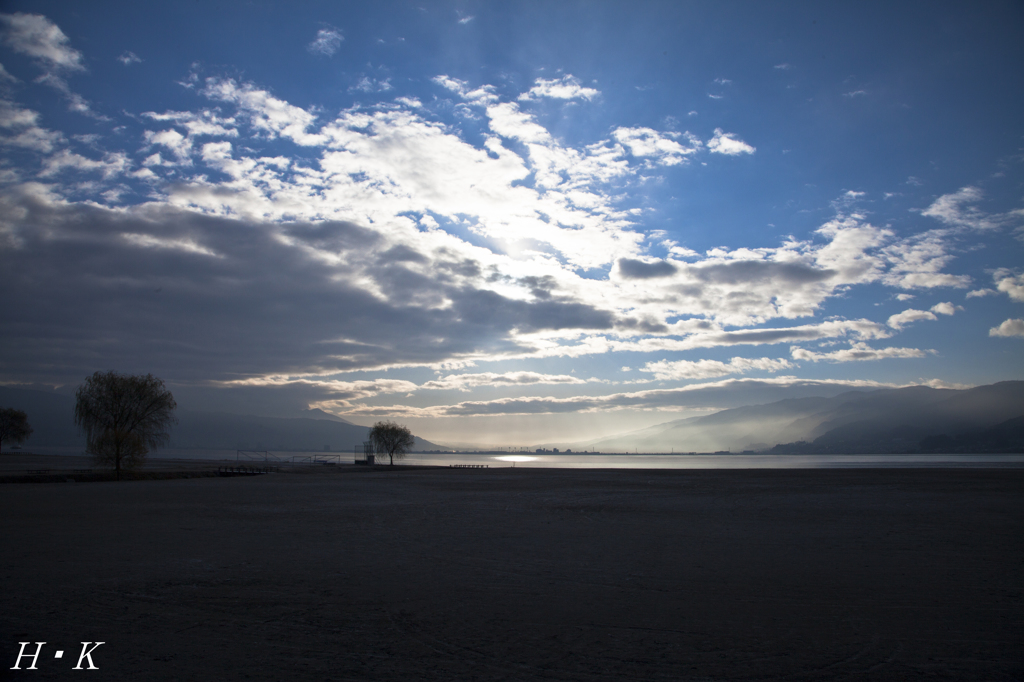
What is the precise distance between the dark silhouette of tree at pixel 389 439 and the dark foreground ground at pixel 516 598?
81.9 meters

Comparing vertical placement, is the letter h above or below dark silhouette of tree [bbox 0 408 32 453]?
below

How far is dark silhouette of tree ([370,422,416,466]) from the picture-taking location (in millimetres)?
98188

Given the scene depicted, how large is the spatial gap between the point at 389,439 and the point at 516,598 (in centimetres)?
9394

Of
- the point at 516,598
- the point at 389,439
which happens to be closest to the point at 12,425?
the point at 389,439

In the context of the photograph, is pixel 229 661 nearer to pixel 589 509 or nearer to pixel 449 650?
pixel 449 650

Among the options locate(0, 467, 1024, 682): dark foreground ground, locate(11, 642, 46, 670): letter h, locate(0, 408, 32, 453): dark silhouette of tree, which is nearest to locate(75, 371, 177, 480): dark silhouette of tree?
locate(0, 467, 1024, 682): dark foreground ground

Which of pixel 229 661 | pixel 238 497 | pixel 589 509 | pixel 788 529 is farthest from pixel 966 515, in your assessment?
pixel 238 497

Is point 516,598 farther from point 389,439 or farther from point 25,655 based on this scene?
point 389,439

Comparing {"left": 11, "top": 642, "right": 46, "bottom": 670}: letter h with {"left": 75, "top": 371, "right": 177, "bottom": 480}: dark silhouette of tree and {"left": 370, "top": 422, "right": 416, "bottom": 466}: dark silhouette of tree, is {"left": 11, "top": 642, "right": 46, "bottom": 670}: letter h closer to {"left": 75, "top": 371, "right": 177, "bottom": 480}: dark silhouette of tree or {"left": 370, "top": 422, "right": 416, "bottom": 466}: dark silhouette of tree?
{"left": 75, "top": 371, "right": 177, "bottom": 480}: dark silhouette of tree

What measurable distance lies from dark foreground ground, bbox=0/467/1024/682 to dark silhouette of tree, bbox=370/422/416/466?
81.9 metres

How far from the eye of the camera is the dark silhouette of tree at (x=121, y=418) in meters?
41.2

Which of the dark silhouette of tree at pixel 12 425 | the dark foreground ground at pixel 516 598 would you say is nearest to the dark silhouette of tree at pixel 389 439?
the dark silhouette of tree at pixel 12 425

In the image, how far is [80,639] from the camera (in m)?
6.70

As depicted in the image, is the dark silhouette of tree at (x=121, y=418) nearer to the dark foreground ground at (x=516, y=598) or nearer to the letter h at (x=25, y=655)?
the dark foreground ground at (x=516, y=598)
